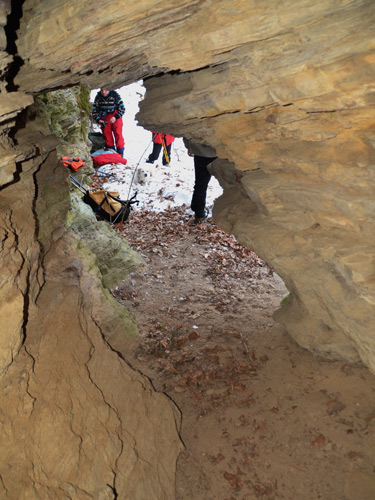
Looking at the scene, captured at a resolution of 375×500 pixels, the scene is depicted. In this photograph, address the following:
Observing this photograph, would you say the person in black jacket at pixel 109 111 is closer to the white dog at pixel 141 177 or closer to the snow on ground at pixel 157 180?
the snow on ground at pixel 157 180

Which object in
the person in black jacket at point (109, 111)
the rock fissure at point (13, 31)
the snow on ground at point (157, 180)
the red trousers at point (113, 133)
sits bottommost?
the snow on ground at point (157, 180)

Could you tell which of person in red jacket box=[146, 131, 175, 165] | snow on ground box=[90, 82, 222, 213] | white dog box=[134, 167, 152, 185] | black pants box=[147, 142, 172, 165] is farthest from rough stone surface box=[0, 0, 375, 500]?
black pants box=[147, 142, 172, 165]

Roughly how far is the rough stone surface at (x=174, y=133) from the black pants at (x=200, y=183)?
411 centimetres

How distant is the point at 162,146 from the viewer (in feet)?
40.2

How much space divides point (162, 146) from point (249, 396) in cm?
914

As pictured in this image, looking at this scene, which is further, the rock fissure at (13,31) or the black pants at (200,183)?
the black pants at (200,183)

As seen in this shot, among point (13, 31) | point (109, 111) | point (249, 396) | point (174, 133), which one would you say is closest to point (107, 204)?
point (109, 111)

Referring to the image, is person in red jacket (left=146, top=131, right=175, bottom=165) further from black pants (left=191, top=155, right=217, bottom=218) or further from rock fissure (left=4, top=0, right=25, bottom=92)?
rock fissure (left=4, top=0, right=25, bottom=92)

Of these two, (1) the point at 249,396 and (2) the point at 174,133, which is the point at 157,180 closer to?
(2) the point at 174,133

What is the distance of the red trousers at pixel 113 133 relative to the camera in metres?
12.2

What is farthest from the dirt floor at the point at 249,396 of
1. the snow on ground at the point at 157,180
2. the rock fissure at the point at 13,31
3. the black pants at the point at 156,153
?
the black pants at the point at 156,153

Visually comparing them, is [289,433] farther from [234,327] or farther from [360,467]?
[234,327]

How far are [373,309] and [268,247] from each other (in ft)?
4.78

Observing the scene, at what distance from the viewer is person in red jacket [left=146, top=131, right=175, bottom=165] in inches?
459
